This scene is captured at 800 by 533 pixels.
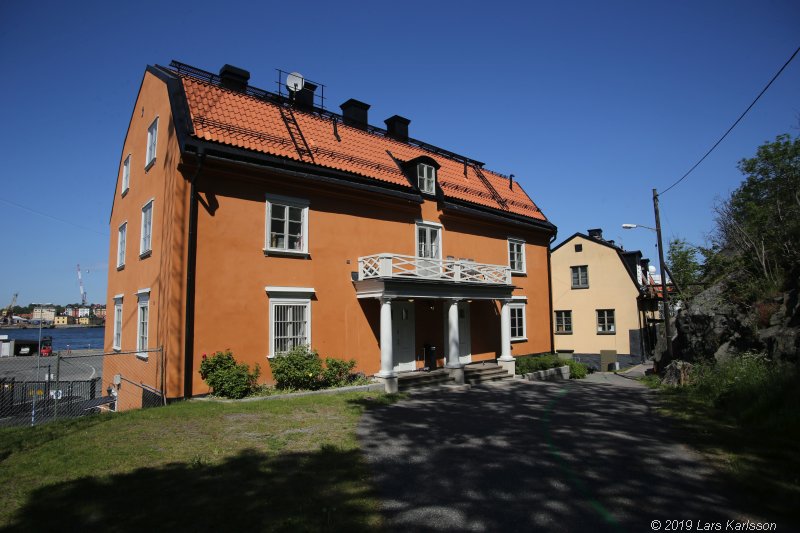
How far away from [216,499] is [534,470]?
4.47 m

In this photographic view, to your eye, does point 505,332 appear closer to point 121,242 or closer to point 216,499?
point 216,499

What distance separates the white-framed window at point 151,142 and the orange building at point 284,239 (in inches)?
4.4

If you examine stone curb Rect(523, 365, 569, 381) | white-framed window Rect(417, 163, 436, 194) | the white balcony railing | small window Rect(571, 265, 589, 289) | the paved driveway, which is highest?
white-framed window Rect(417, 163, 436, 194)

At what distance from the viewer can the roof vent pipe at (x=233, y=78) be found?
17.0 m

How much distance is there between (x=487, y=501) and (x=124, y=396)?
49.9 ft

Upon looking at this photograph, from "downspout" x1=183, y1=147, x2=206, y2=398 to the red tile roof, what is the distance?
4.71 ft

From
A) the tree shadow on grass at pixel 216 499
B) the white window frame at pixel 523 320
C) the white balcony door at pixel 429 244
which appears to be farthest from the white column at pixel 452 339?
the tree shadow on grass at pixel 216 499

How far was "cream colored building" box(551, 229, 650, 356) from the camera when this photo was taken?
31.9 meters

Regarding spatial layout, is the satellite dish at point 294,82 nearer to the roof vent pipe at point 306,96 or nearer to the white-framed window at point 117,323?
the roof vent pipe at point 306,96

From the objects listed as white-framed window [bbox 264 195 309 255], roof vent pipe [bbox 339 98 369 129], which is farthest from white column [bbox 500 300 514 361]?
roof vent pipe [bbox 339 98 369 129]

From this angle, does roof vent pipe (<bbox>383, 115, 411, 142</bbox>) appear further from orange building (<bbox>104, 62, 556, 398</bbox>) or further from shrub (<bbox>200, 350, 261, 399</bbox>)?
shrub (<bbox>200, 350, 261, 399</bbox>)

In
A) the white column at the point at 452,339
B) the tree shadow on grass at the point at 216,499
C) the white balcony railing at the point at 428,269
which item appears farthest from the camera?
the white column at the point at 452,339

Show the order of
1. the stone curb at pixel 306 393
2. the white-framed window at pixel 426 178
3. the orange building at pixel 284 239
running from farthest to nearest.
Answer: the white-framed window at pixel 426 178, the orange building at pixel 284 239, the stone curb at pixel 306 393

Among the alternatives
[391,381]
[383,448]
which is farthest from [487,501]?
[391,381]
